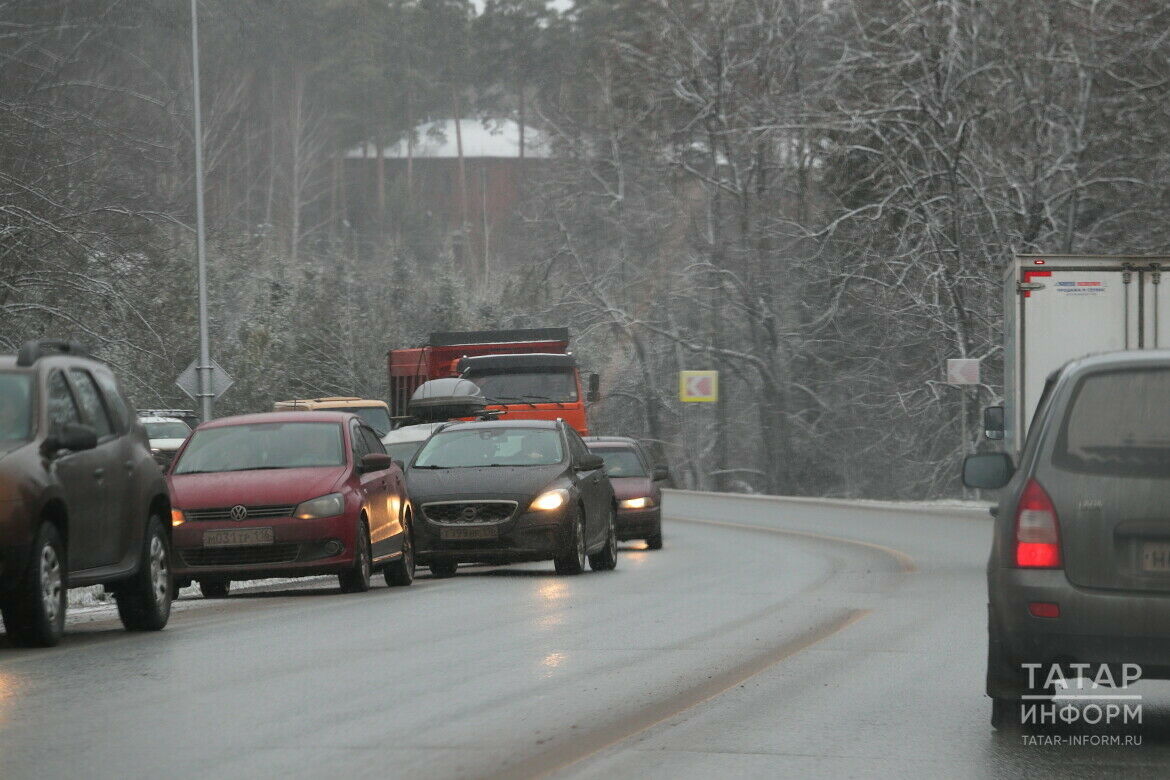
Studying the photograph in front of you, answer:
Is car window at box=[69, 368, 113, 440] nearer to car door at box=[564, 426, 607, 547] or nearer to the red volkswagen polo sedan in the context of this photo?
the red volkswagen polo sedan

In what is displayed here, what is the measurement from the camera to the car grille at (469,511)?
20219 millimetres

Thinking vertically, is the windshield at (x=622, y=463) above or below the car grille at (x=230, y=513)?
below

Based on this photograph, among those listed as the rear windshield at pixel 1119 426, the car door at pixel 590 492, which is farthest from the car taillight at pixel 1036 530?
the car door at pixel 590 492

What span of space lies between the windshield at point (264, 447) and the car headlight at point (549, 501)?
2504mm

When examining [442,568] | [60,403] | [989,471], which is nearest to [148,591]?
[60,403]

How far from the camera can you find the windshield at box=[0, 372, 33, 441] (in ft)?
39.3

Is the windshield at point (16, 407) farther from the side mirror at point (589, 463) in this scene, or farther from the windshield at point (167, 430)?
the windshield at point (167, 430)

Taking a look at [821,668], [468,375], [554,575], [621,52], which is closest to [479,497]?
[554,575]

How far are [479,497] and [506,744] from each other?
12.3m

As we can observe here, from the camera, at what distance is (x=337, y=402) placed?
37.1m

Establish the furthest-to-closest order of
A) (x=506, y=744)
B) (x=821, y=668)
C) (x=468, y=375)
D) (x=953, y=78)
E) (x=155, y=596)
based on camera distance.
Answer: (x=953, y=78) < (x=468, y=375) < (x=155, y=596) < (x=821, y=668) < (x=506, y=744)

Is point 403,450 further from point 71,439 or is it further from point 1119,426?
point 1119,426

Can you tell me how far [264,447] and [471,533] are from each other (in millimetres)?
2746

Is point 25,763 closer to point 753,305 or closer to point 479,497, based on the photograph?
point 479,497
